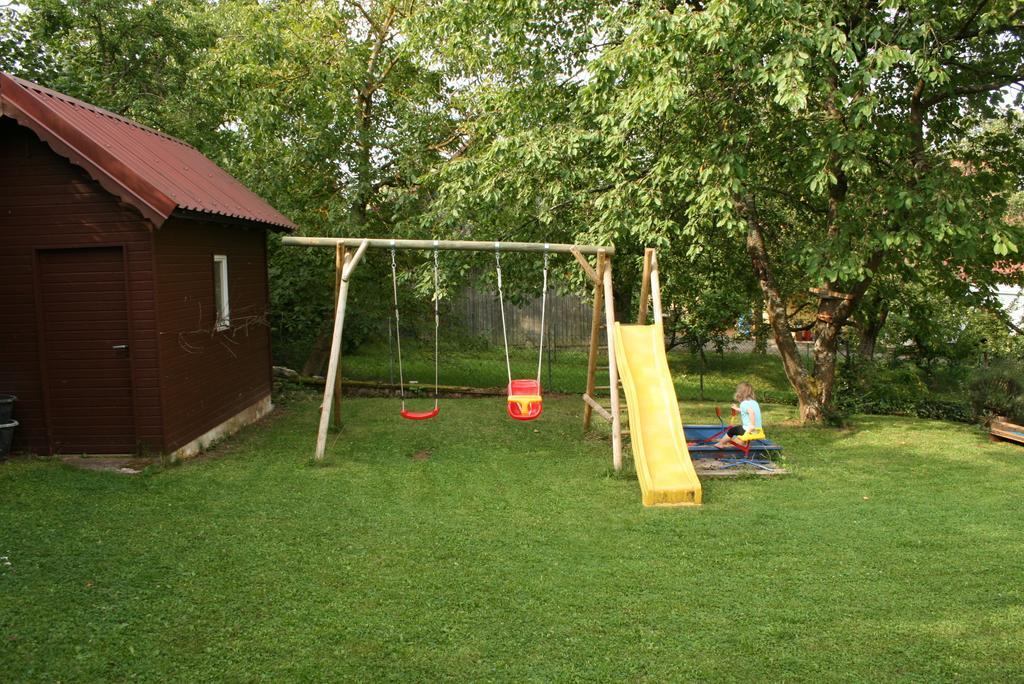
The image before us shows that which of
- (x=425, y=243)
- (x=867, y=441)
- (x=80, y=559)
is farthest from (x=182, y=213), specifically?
(x=867, y=441)

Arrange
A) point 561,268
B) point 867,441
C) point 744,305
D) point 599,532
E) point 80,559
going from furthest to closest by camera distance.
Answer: point 744,305, point 561,268, point 867,441, point 599,532, point 80,559

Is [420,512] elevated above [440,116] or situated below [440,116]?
below

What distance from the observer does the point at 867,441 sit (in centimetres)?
1201

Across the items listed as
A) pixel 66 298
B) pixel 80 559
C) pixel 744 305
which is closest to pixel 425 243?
pixel 66 298

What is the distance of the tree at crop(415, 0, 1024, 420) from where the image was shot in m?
9.80

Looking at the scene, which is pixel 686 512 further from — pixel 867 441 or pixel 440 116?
pixel 440 116

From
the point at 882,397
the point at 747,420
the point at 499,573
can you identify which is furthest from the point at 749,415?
the point at 882,397

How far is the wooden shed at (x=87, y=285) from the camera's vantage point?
8.87 meters

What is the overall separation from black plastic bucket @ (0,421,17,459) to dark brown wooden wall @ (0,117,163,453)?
253mm

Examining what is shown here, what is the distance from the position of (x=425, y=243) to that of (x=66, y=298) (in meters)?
4.10

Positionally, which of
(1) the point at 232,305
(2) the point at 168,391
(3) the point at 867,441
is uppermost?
(1) the point at 232,305

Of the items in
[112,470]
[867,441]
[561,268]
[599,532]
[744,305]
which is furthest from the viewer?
[744,305]

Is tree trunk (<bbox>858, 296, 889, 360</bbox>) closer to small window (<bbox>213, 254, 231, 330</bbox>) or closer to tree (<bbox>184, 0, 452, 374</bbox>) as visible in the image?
tree (<bbox>184, 0, 452, 374</bbox>)

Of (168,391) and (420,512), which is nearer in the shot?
(420,512)
